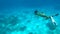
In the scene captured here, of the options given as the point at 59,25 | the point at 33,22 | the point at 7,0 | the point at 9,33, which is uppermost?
the point at 7,0

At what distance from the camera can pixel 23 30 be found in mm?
8797

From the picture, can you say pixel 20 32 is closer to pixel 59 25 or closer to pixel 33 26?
pixel 33 26

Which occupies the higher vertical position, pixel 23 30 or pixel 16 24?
pixel 16 24

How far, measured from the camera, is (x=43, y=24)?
9.70 m

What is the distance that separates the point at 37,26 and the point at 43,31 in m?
0.93

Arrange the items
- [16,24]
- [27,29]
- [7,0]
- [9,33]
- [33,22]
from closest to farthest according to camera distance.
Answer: [9,33] → [27,29] → [16,24] → [33,22] → [7,0]

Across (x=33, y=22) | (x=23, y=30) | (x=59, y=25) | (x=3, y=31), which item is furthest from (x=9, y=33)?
(x=59, y=25)

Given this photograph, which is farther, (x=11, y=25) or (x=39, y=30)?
(x=11, y=25)

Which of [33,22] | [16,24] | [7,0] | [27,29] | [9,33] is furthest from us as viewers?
[7,0]

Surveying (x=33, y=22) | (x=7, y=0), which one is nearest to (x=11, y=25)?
(x=33, y=22)

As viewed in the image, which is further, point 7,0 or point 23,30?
point 7,0

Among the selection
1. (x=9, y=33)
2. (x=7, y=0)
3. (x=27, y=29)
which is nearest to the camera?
(x=9, y=33)

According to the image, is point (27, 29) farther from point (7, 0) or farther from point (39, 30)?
point (7, 0)

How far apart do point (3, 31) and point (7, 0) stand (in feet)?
75.3
